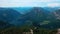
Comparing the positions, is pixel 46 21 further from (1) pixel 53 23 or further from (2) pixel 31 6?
(2) pixel 31 6

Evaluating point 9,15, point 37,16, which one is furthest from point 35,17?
point 9,15

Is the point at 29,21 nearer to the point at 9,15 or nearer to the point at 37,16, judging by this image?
the point at 37,16

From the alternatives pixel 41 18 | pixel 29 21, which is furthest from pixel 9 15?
pixel 41 18

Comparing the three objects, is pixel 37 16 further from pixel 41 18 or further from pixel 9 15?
pixel 9 15

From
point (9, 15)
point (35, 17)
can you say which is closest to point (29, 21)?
point (35, 17)

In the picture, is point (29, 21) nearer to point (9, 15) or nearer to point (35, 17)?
point (35, 17)

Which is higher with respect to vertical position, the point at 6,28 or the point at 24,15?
the point at 24,15

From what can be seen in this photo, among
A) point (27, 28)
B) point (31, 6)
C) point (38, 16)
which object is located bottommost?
point (27, 28)
